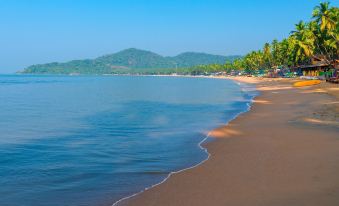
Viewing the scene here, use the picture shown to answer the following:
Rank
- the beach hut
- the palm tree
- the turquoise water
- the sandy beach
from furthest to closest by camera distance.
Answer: the beach hut < the palm tree < the turquoise water < the sandy beach

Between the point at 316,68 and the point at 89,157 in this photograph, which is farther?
the point at 316,68

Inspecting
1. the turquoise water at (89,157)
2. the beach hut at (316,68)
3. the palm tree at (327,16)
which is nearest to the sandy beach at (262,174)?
the turquoise water at (89,157)

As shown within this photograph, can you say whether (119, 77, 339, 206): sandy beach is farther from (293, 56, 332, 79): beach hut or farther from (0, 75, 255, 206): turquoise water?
(293, 56, 332, 79): beach hut

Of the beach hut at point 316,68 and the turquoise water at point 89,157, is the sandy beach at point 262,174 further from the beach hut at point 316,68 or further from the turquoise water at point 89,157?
the beach hut at point 316,68

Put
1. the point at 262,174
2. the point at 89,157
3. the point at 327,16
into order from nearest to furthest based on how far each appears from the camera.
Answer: the point at 262,174 → the point at 89,157 → the point at 327,16

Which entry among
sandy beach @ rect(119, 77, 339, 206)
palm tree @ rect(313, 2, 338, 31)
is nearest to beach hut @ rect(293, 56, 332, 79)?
palm tree @ rect(313, 2, 338, 31)

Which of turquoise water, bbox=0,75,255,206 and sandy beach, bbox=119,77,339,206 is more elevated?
sandy beach, bbox=119,77,339,206

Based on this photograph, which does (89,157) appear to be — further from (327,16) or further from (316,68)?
(316,68)

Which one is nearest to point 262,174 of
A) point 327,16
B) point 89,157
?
point 89,157

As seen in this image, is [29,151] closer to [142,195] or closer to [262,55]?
[142,195]

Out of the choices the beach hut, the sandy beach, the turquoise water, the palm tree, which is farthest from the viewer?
the beach hut

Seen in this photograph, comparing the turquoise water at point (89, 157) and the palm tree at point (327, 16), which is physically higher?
the palm tree at point (327, 16)

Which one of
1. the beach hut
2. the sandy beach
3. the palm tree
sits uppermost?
the palm tree

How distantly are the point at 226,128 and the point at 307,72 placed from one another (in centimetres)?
8693
